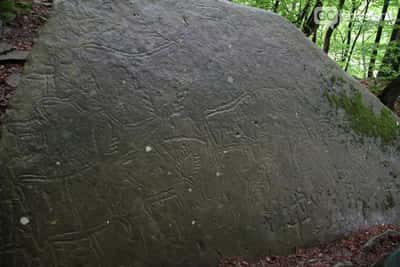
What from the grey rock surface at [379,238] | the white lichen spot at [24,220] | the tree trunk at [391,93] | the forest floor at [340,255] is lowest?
the forest floor at [340,255]

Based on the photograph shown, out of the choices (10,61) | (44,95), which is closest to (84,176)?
(44,95)

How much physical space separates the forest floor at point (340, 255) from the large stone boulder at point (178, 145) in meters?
0.09

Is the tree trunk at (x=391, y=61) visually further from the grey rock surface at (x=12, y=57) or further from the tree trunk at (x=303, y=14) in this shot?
the grey rock surface at (x=12, y=57)

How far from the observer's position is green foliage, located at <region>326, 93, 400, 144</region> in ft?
11.9

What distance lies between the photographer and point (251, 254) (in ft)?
9.29

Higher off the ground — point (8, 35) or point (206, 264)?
point (8, 35)

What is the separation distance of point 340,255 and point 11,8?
13.5 ft

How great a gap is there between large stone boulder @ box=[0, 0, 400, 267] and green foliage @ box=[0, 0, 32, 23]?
1531 millimetres

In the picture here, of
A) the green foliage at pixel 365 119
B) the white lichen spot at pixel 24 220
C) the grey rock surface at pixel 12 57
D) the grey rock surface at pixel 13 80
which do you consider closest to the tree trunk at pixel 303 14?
the green foliage at pixel 365 119

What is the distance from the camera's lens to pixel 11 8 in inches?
155

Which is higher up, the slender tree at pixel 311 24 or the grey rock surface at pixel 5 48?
the slender tree at pixel 311 24

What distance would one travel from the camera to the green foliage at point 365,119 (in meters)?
3.62

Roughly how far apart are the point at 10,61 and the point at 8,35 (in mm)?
598

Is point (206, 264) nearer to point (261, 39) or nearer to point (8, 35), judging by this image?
point (261, 39)
